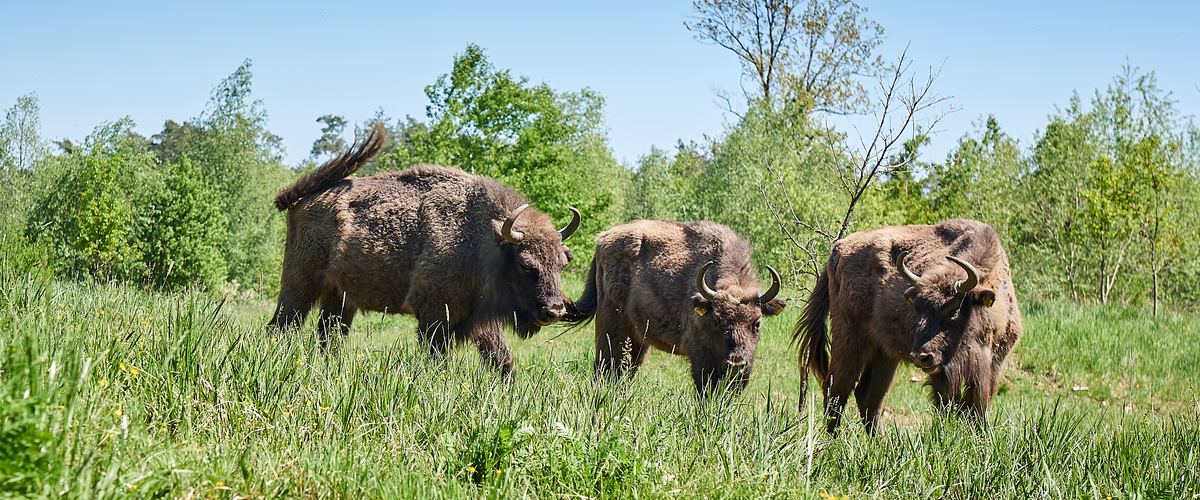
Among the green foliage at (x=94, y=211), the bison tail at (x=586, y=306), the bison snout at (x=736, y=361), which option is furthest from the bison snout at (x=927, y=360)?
the green foliage at (x=94, y=211)

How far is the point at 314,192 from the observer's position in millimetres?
8547

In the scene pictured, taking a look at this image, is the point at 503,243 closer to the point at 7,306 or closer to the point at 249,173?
the point at 7,306

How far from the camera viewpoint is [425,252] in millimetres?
7930

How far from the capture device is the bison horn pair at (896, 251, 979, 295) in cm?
666

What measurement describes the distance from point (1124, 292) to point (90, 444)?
25496 mm

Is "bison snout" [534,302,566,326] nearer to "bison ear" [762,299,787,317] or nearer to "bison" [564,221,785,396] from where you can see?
"bison" [564,221,785,396]

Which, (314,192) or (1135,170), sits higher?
(1135,170)

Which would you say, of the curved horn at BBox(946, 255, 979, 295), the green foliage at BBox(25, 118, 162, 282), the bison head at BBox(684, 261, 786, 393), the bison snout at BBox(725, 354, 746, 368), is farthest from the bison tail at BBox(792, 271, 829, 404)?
the green foliage at BBox(25, 118, 162, 282)

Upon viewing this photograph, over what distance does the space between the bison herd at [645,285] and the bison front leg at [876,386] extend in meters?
0.01

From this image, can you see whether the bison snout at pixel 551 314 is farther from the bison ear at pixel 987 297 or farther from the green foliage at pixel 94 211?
the green foliage at pixel 94 211

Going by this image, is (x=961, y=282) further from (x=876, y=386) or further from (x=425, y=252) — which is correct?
(x=425, y=252)

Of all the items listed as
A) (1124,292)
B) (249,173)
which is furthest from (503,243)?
(249,173)

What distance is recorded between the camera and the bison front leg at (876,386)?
25.4 feet

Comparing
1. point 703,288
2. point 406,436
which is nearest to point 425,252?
point 703,288
